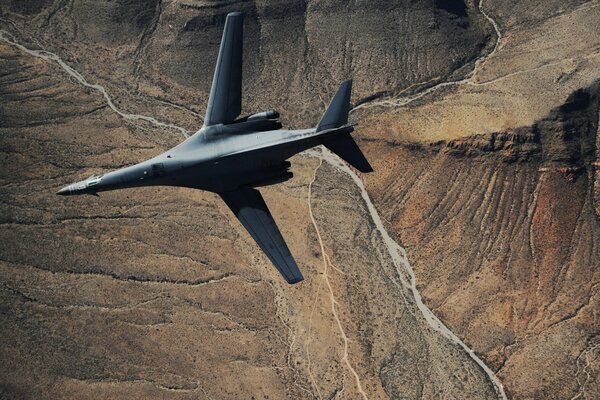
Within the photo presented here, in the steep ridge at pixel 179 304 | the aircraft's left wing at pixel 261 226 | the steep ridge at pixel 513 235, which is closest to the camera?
the aircraft's left wing at pixel 261 226

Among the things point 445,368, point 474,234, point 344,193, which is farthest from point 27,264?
point 474,234

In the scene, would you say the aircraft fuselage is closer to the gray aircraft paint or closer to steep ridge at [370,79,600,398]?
the gray aircraft paint

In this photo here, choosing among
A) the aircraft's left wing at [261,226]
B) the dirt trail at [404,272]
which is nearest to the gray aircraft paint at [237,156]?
the aircraft's left wing at [261,226]

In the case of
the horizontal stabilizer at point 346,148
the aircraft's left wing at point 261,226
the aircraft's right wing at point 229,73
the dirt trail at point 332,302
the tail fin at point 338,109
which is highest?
the aircraft's right wing at point 229,73

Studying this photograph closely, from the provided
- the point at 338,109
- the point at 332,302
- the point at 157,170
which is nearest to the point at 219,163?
the point at 157,170

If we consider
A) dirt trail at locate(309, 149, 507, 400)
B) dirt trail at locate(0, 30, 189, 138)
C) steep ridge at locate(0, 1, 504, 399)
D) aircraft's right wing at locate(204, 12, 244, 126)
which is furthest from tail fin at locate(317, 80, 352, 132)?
dirt trail at locate(0, 30, 189, 138)

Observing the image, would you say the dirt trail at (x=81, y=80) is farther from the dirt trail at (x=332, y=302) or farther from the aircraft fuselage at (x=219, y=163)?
the aircraft fuselage at (x=219, y=163)

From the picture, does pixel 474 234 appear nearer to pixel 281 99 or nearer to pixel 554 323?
pixel 554 323

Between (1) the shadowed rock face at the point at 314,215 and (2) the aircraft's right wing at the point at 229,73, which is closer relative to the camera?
(2) the aircraft's right wing at the point at 229,73
